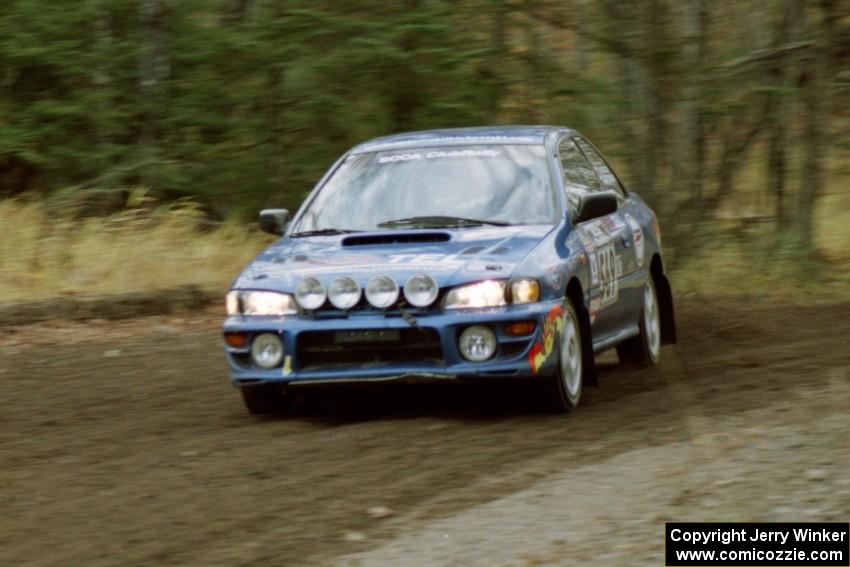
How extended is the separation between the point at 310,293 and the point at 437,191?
1361mm

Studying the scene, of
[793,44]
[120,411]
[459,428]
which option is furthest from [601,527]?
[793,44]

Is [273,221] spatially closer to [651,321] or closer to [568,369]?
[568,369]

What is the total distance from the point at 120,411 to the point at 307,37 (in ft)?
27.2

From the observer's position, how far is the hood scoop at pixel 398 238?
8.65 m

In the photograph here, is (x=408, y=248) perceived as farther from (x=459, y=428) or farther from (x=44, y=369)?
(x=44, y=369)

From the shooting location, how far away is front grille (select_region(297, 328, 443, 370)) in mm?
8180

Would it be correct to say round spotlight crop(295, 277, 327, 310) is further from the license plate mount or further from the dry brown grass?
the dry brown grass

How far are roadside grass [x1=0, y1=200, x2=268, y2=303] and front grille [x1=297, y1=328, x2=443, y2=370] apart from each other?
6.13 m

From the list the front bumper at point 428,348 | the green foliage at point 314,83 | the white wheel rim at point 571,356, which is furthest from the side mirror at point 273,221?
the green foliage at point 314,83

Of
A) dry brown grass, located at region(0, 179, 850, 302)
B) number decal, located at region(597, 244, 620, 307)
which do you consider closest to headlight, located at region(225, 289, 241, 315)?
A: number decal, located at region(597, 244, 620, 307)

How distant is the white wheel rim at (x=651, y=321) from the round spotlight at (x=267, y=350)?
309 centimetres

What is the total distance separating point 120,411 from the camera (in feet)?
31.0

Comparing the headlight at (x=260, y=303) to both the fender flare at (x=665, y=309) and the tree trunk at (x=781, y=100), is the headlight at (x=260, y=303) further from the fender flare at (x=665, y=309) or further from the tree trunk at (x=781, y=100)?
the tree trunk at (x=781, y=100)

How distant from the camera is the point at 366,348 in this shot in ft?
27.1
